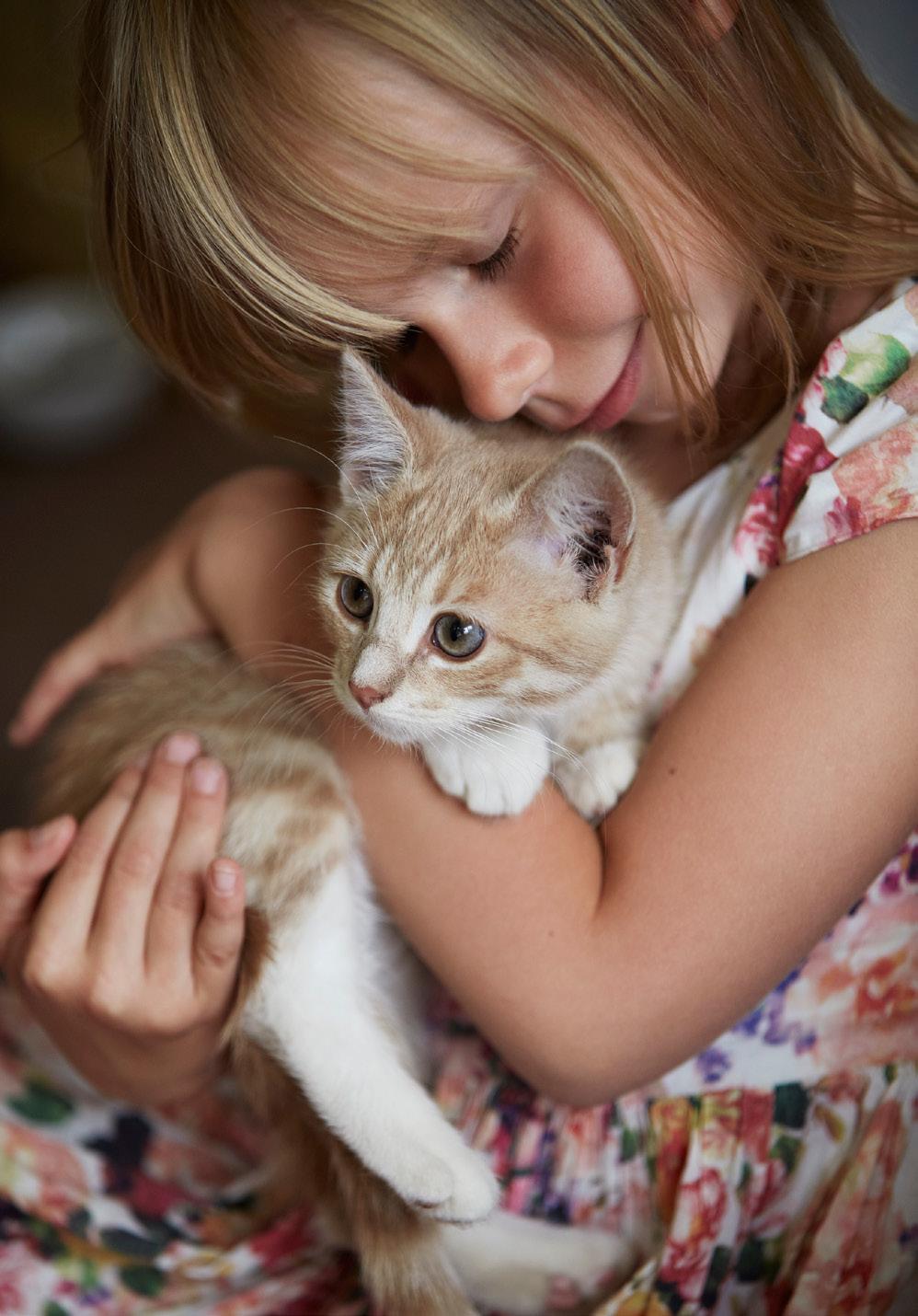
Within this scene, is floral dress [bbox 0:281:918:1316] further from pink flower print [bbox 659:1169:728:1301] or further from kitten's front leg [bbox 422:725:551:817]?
kitten's front leg [bbox 422:725:551:817]

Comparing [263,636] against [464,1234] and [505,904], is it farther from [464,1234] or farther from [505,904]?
[464,1234]

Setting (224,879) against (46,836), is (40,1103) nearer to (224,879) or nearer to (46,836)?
(46,836)

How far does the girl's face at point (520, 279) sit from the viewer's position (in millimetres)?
1034

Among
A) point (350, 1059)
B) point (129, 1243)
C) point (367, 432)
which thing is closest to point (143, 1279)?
point (129, 1243)

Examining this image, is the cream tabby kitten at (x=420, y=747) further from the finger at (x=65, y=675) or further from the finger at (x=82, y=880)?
the finger at (x=65, y=675)

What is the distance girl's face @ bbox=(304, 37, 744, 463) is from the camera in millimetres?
1034

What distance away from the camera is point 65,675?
5.45ft

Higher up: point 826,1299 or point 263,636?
point 263,636

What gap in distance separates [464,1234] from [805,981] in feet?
1.58

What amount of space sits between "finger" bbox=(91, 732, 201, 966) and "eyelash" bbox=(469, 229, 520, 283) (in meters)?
0.66

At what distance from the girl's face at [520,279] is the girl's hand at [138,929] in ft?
1.85

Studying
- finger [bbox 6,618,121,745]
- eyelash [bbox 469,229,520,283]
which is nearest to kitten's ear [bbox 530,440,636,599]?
eyelash [bbox 469,229,520,283]

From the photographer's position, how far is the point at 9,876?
134 cm

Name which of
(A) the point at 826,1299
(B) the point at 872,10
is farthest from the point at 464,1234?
(B) the point at 872,10
